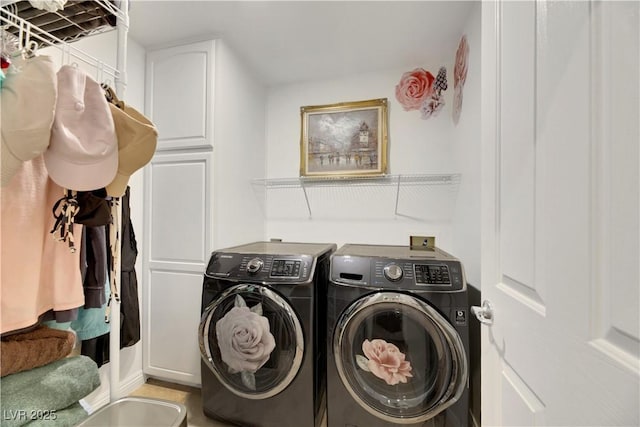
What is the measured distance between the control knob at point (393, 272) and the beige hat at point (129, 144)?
1119 millimetres

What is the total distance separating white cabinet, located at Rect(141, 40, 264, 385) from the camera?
1689 mm

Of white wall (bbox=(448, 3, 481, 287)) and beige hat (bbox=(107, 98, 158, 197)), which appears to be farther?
white wall (bbox=(448, 3, 481, 287))

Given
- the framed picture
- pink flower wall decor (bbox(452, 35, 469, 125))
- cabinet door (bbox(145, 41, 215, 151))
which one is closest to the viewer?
pink flower wall decor (bbox(452, 35, 469, 125))

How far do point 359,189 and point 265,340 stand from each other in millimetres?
1336

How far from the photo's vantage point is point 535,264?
1.81 ft

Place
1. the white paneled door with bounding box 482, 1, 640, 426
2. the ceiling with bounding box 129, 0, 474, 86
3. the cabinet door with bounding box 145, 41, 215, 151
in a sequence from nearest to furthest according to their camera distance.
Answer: the white paneled door with bounding box 482, 1, 640, 426
the ceiling with bounding box 129, 0, 474, 86
the cabinet door with bounding box 145, 41, 215, 151

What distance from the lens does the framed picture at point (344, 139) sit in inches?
81.6

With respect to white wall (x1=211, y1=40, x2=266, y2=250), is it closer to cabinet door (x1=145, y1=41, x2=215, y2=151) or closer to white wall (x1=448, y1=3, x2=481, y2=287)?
cabinet door (x1=145, y1=41, x2=215, y2=151)

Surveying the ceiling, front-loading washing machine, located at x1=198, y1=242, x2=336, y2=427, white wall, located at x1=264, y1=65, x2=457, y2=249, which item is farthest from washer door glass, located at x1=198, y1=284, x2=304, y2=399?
the ceiling

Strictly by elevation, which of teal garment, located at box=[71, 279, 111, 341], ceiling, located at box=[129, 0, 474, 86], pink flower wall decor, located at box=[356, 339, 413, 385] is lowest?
pink flower wall decor, located at box=[356, 339, 413, 385]

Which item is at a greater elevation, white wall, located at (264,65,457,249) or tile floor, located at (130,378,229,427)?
white wall, located at (264,65,457,249)

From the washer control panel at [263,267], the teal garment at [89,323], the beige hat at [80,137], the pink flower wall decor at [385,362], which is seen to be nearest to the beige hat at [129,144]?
the beige hat at [80,137]

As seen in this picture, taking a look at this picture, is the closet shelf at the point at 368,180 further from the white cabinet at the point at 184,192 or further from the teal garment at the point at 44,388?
the teal garment at the point at 44,388

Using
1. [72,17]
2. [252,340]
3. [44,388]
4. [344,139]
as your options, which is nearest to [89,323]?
[44,388]
